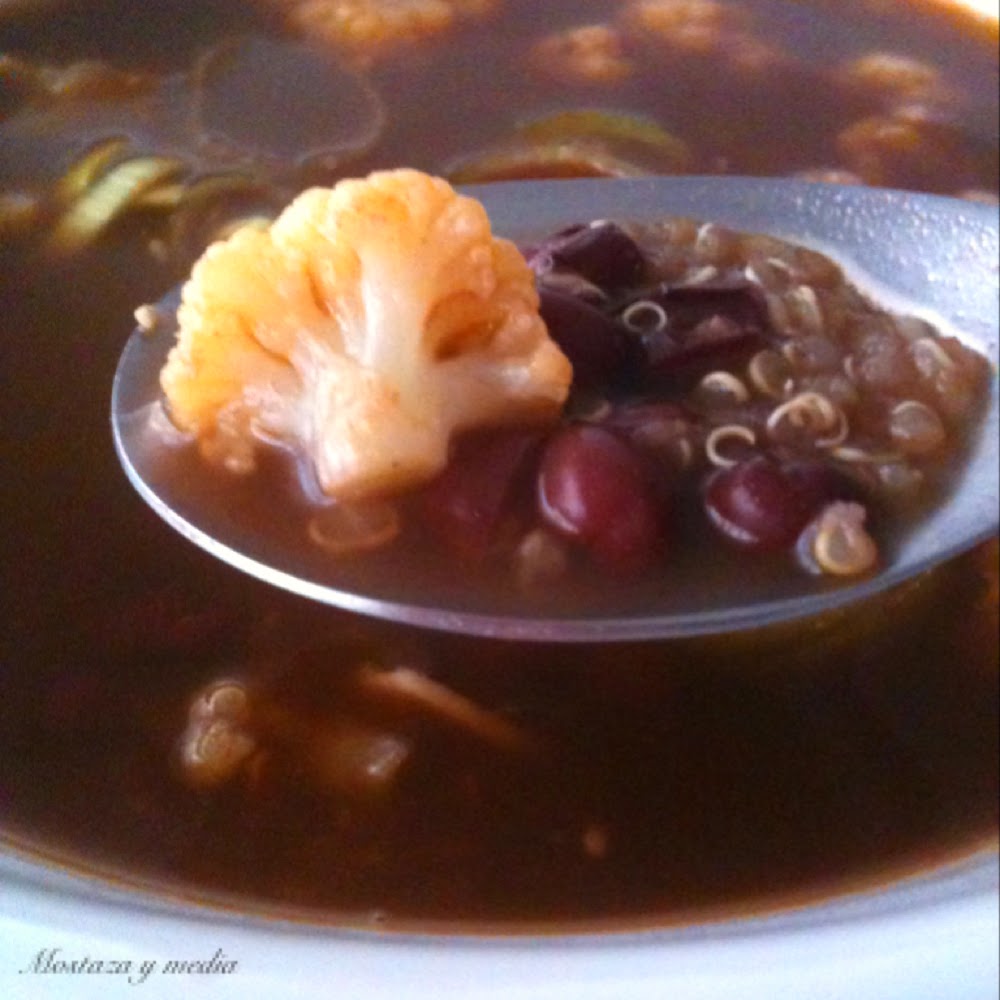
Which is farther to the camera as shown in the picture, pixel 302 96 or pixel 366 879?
pixel 302 96

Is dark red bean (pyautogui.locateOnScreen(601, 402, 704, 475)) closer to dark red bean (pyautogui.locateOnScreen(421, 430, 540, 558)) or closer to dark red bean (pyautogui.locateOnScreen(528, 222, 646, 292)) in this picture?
dark red bean (pyautogui.locateOnScreen(421, 430, 540, 558))

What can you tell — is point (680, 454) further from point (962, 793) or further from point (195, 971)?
point (195, 971)

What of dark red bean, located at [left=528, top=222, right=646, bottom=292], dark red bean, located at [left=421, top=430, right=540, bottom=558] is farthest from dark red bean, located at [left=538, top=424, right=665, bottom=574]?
dark red bean, located at [left=528, top=222, right=646, bottom=292]

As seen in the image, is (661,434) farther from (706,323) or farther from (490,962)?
(490,962)

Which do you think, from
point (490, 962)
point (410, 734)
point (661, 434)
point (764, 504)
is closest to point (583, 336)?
point (661, 434)

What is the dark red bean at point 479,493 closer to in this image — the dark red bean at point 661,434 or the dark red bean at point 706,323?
the dark red bean at point 661,434

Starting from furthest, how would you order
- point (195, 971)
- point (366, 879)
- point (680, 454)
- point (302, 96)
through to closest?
point (302, 96), point (680, 454), point (366, 879), point (195, 971)

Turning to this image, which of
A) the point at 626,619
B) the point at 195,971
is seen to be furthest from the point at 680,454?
the point at 195,971
